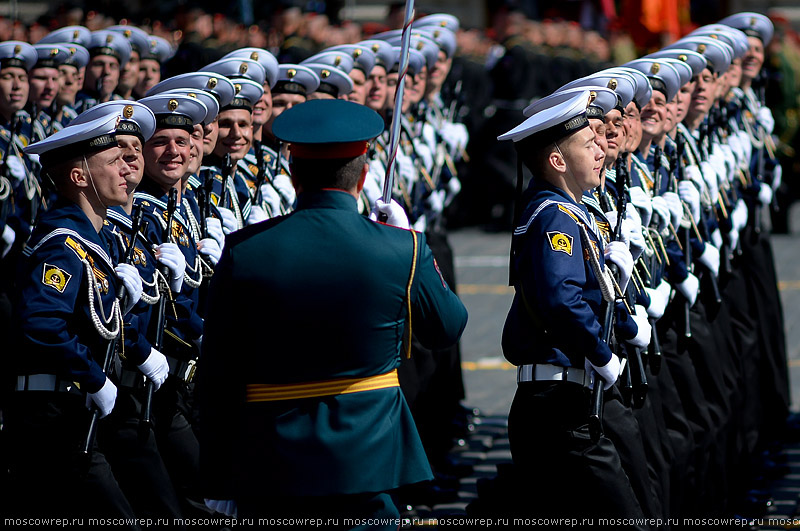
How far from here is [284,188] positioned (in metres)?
6.63

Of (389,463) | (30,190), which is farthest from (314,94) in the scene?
(389,463)

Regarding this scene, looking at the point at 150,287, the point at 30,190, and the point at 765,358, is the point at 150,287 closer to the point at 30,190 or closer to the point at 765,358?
the point at 30,190

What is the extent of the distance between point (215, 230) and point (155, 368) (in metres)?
0.88

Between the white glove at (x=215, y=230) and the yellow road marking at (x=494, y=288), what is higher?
the white glove at (x=215, y=230)

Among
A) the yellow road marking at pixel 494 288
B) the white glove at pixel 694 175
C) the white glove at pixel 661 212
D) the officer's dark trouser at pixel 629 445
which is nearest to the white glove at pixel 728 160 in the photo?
the white glove at pixel 694 175

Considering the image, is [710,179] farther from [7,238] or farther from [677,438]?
[7,238]

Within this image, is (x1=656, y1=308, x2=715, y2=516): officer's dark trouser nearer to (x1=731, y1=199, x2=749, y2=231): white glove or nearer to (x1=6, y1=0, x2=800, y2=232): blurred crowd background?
(x1=731, y1=199, x2=749, y2=231): white glove

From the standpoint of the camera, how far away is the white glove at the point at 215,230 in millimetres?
5666

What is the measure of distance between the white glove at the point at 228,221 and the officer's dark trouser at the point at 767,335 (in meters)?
3.19

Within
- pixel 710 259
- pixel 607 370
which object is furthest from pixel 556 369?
pixel 710 259

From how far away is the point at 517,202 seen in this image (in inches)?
194

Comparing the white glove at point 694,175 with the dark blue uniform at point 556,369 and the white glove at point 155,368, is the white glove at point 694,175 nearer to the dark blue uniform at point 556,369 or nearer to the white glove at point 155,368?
the dark blue uniform at point 556,369

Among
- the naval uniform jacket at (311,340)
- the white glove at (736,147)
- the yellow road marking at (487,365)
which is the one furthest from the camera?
the yellow road marking at (487,365)

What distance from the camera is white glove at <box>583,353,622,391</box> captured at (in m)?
4.75
